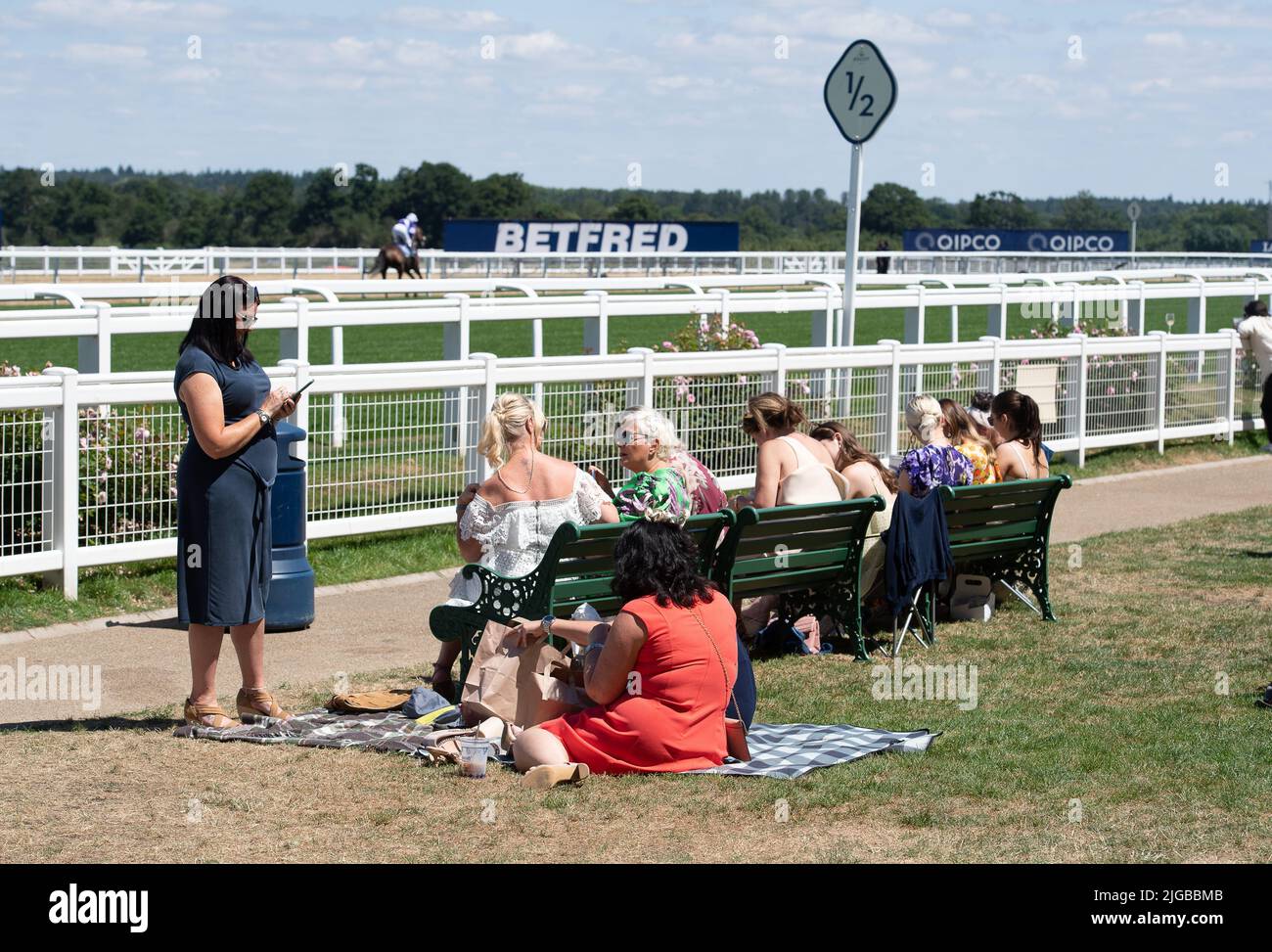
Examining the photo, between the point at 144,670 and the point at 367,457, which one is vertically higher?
the point at 367,457

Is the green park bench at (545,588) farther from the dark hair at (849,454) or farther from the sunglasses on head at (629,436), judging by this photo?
the dark hair at (849,454)

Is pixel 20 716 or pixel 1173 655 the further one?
pixel 1173 655

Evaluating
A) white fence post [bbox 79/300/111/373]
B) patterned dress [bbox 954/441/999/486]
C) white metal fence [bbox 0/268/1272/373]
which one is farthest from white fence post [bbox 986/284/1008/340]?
white fence post [bbox 79/300/111/373]

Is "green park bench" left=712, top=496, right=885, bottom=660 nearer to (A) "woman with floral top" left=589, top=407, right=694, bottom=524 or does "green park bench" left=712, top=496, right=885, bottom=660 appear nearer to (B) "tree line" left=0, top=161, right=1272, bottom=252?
(A) "woman with floral top" left=589, top=407, right=694, bottom=524

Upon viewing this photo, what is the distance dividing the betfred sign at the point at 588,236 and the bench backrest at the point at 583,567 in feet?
132

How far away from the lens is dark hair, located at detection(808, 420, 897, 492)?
29.6 feet

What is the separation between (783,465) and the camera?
28.2 feet

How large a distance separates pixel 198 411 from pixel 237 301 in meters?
0.45

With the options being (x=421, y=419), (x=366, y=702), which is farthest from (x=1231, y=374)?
(x=366, y=702)

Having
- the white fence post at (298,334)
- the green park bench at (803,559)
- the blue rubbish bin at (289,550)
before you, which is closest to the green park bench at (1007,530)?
the green park bench at (803,559)

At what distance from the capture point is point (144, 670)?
7914mm

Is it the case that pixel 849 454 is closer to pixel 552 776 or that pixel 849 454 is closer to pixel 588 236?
pixel 552 776
